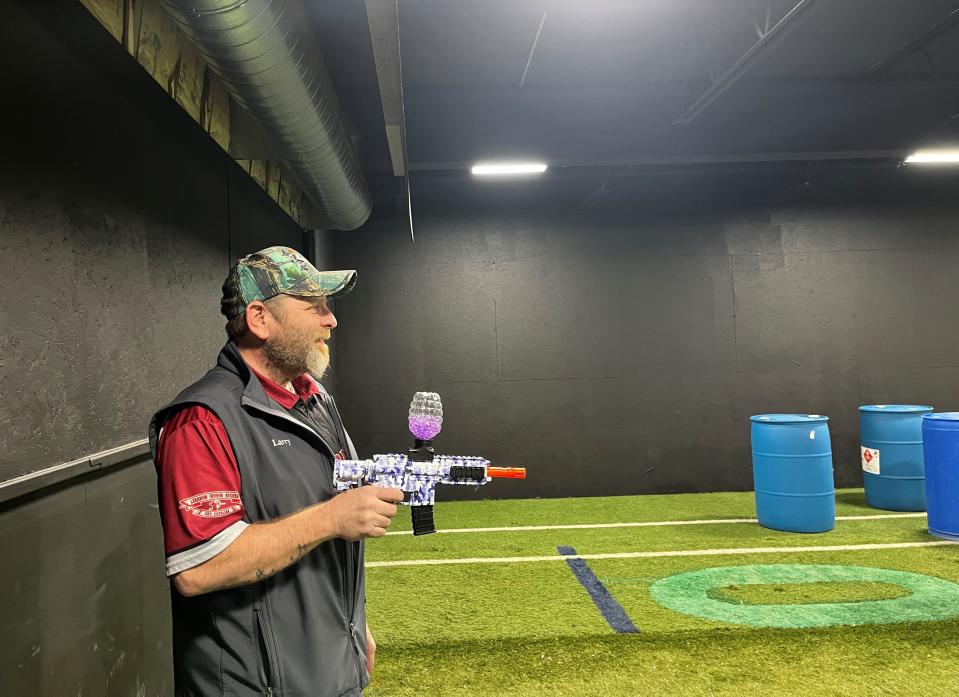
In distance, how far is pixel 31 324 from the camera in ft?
5.44

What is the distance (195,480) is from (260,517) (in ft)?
0.52

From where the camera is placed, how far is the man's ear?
53.5 inches

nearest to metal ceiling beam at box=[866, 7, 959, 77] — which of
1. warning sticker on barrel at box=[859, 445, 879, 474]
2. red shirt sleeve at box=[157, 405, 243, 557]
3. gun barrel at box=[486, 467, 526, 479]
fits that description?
warning sticker on barrel at box=[859, 445, 879, 474]

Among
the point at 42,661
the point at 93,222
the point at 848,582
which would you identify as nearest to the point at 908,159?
the point at 848,582

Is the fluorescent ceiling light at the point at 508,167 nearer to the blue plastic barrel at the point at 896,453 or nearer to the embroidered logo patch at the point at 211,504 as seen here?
the blue plastic barrel at the point at 896,453

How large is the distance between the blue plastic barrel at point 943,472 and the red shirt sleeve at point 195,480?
190 inches

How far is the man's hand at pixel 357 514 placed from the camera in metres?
1.17

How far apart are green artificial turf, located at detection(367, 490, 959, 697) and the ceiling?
11.7ft

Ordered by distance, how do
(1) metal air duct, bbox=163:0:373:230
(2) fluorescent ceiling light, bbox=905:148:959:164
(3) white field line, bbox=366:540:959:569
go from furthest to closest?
1. (2) fluorescent ceiling light, bbox=905:148:959:164
2. (3) white field line, bbox=366:540:959:569
3. (1) metal air duct, bbox=163:0:373:230

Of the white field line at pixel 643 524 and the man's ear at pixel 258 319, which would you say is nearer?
the man's ear at pixel 258 319

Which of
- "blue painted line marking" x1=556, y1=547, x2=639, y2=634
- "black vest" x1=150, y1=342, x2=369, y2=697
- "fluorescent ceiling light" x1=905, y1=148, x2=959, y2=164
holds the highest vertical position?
"fluorescent ceiling light" x1=905, y1=148, x2=959, y2=164

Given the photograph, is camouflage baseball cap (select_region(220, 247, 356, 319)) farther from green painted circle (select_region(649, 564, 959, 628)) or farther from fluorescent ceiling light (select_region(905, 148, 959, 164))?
fluorescent ceiling light (select_region(905, 148, 959, 164))

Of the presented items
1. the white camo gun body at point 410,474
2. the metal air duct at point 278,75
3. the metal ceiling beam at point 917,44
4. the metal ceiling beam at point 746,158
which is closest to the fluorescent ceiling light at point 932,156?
the metal ceiling beam at point 746,158

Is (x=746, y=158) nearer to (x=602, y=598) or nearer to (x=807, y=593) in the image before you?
(x=807, y=593)
